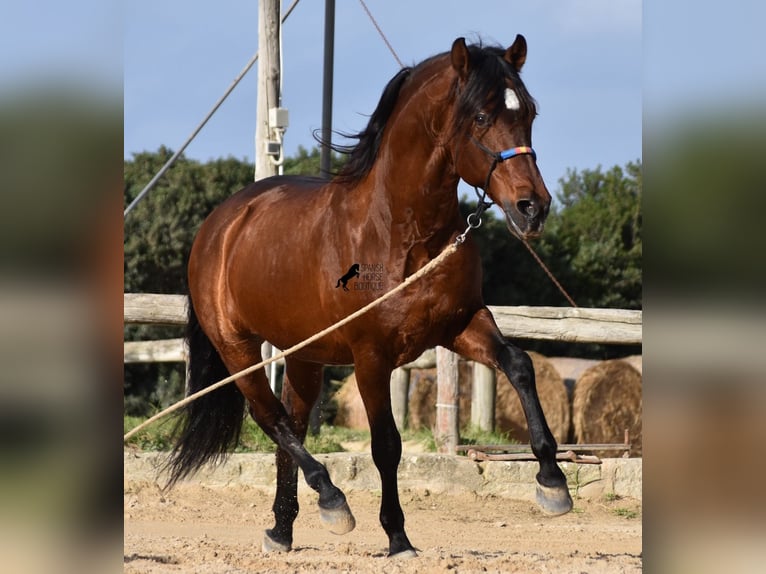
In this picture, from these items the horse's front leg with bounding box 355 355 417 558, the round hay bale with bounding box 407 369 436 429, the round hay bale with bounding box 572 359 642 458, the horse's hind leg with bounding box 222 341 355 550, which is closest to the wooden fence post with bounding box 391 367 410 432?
the round hay bale with bounding box 407 369 436 429

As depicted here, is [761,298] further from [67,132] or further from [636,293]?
[636,293]

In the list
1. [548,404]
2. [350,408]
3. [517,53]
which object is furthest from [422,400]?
[517,53]

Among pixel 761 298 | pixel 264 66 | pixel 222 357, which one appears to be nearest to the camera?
pixel 761 298

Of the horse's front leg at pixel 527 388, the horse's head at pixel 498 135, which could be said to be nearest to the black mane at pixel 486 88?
the horse's head at pixel 498 135

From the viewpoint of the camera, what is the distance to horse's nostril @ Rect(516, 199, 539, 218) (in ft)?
11.9

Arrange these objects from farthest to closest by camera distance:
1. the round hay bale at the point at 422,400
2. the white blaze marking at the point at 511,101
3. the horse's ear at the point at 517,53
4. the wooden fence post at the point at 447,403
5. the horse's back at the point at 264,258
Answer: the round hay bale at the point at 422,400 → the wooden fence post at the point at 447,403 → the horse's back at the point at 264,258 → the horse's ear at the point at 517,53 → the white blaze marking at the point at 511,101

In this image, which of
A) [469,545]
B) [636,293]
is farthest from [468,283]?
[636,293]

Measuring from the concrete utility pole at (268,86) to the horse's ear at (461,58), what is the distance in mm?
4108

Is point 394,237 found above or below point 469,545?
above

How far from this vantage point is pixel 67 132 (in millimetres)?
1440

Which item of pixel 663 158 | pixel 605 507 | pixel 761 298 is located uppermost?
pixel 663 158

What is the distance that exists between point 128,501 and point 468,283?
366cm

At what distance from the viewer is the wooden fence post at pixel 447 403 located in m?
7.69

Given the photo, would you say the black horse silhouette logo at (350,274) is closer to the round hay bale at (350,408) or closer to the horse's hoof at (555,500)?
the horse's hoof at (555,500)
